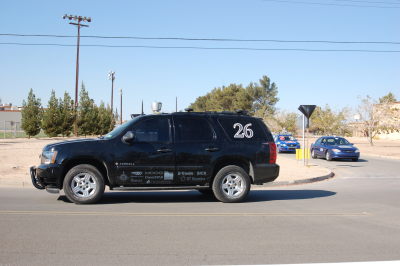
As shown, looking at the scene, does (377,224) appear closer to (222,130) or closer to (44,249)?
(222,130)

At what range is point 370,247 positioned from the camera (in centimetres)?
612

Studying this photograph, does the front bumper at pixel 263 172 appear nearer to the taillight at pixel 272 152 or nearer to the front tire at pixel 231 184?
the taillight at pixel 272 152

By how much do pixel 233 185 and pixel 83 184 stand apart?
3.34m

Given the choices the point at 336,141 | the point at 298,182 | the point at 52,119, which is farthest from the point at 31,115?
the point at 298,182

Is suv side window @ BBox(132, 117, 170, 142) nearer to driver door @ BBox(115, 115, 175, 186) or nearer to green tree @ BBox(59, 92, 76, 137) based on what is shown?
driver door @ BBox(115, 115, 175, 186)

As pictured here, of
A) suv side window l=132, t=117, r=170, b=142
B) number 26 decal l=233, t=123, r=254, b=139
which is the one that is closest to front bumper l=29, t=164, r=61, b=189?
suv side window l=132, t=117, r=170, b=142

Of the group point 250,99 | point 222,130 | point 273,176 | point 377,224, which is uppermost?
point 250,99

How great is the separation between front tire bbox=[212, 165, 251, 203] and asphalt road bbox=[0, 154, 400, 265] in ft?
0.91

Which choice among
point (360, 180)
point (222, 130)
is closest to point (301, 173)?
point (360, 180)

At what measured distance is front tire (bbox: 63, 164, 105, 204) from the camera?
9.26 meters

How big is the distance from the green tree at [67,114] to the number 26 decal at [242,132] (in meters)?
42.3

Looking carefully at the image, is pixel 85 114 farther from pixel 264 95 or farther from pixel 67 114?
Answer: pixel 264 95

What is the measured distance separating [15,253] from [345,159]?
2546 cm

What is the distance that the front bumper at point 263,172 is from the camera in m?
10.2
